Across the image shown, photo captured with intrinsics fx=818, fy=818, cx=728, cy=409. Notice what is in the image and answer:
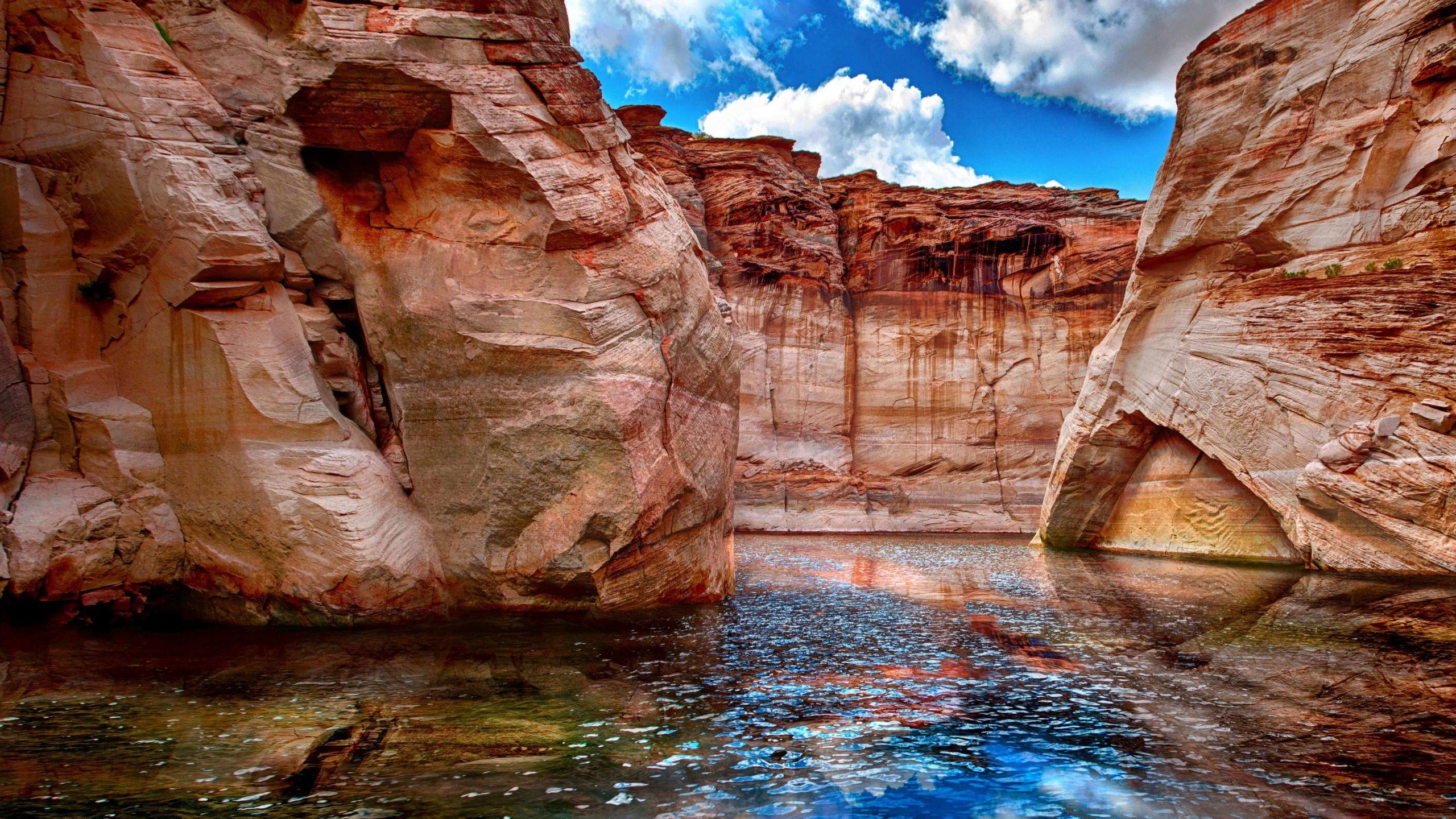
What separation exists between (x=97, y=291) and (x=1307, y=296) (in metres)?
16.2

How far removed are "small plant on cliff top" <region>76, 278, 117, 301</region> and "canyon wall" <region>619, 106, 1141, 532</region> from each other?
2308 centimetres

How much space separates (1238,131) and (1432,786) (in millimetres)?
13973

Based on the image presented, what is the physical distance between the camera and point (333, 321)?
28.7ft

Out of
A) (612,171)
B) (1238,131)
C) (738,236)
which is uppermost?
(738,236)

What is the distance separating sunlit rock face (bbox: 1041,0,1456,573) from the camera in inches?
446

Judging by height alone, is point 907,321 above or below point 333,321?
above

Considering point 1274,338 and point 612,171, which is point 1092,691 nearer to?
point 612,171

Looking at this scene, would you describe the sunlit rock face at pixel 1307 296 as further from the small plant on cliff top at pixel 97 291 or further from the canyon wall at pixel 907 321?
the small plant on cliff top at pixel 97 291

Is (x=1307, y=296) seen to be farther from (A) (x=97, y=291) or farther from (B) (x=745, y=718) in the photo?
(A) (x=97, y=291)

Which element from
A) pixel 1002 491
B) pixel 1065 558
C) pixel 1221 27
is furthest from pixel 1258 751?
pixel 1002 491

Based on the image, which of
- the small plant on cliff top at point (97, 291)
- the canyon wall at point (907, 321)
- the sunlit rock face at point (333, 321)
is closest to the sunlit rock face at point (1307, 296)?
the sunlit rock face at point (333, 321)

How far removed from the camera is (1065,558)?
55.1ft

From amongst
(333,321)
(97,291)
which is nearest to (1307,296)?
(333,321)

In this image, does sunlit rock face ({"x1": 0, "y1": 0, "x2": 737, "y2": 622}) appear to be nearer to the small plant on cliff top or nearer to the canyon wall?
the small plant on cliff top
